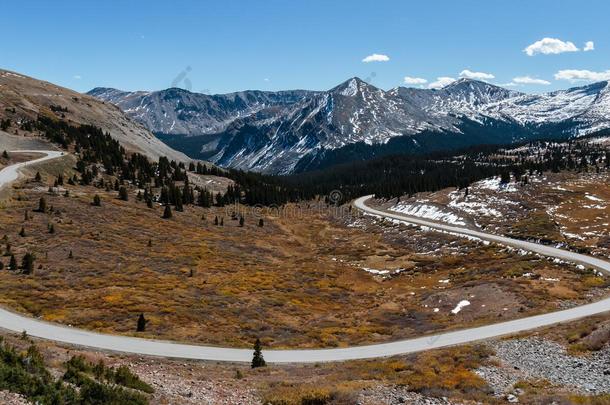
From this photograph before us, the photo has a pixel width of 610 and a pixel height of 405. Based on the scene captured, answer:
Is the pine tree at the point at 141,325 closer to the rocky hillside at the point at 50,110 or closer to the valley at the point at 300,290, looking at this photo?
the valley at the point at 300,290

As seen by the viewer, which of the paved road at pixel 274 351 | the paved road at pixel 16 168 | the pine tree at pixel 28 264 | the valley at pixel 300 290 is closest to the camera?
the valley at pixel 300 290

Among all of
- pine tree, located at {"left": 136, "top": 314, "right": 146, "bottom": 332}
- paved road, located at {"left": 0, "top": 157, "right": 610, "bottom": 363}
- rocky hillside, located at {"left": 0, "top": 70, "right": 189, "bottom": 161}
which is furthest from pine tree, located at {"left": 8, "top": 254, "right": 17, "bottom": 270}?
rocky hillside, located at {"left": 0, "top": 70, "right": 189, "bottom": 161}

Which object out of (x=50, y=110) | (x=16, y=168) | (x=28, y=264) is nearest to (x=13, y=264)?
(x=28, y=264)

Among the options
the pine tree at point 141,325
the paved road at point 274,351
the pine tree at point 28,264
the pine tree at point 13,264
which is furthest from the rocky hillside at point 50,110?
the pine tree at point 141,325

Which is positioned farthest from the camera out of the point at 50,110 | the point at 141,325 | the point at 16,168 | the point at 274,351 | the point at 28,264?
the point at 50,110

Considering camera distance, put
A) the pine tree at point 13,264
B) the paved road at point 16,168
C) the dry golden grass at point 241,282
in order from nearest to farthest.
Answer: the dry golden grass at point 241,282 < the pine tree at point 13,264 < the paved road at point 16,168

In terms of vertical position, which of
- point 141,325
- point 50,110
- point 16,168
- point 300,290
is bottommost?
point 300,290

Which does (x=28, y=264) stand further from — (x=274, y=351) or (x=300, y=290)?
(x=300, y=290)

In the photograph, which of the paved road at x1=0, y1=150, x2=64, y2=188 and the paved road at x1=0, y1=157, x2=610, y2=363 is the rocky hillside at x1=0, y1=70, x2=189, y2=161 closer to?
the paved road at x1=0, y1=150, x2=64, y2=188

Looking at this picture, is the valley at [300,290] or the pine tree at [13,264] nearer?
the valley at [300,290]

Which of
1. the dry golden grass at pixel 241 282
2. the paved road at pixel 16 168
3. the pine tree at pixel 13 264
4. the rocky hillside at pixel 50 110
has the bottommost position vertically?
the dry golden grass at pixel 241 282

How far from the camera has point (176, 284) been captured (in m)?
55.2

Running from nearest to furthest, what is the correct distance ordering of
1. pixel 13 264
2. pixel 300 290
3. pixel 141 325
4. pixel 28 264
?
pixel 141 325 → pixel 28 264 → pixel 13 264 → pixel 300 290

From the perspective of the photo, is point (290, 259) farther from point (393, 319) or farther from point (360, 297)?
point (393, 319)
